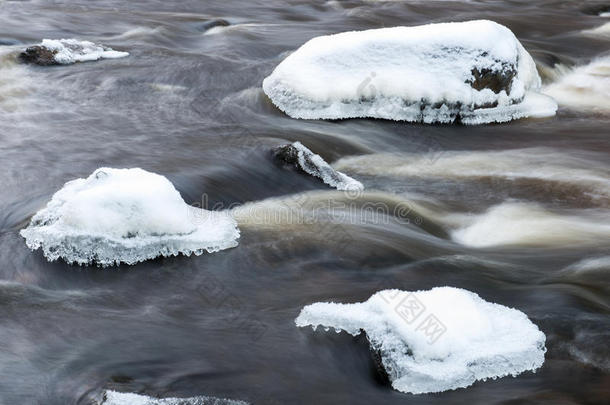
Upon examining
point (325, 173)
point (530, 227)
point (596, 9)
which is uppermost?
point (596, 9)

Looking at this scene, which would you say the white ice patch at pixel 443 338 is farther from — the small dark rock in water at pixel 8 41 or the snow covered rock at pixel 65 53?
the small dark rock in water at pixel 8 41

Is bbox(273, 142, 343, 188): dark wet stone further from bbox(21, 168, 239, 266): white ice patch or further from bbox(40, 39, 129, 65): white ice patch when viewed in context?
bbox(40, 39, 129, 65): white ice patch

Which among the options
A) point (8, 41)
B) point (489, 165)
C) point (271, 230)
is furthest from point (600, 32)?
point (271, 230)

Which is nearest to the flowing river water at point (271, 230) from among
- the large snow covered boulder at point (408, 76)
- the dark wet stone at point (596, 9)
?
the large snow covered boulder at point (408, 76)

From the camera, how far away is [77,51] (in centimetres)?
750

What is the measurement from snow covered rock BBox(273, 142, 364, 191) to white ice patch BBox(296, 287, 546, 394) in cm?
173

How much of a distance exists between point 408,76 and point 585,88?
2.19 m

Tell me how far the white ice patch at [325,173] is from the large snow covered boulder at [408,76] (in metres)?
1.18

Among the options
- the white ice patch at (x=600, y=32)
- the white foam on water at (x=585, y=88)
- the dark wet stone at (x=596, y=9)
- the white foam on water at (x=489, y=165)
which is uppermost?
the dark wet stone at (x=596, y=9)

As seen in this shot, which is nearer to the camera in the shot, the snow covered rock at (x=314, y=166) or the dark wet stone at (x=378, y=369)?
the dark wet stone at (x=378, y=369)

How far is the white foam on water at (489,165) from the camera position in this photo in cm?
527

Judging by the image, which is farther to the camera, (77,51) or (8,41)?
(8,41)

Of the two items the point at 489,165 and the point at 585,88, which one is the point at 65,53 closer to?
the point at 489,165

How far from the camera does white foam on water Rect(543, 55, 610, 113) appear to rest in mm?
6867
